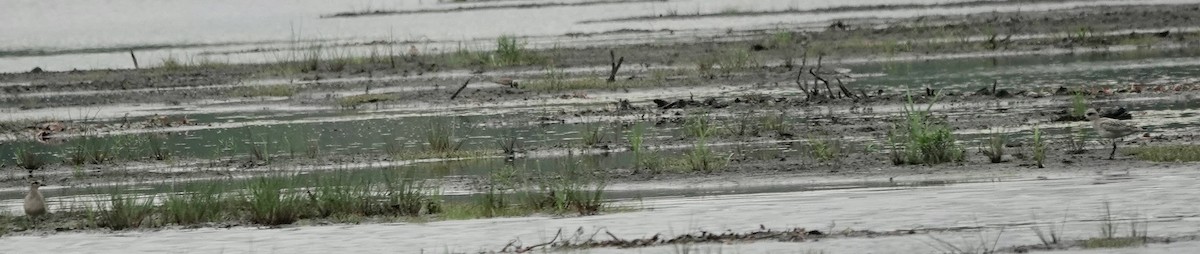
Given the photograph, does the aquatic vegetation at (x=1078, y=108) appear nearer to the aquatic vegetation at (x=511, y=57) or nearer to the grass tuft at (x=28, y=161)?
the grass tuft at (x=28, y=161)

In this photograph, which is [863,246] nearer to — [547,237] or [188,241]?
[547,237]

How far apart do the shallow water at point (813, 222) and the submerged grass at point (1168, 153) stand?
0.89 meters

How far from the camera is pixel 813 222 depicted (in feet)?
37.1

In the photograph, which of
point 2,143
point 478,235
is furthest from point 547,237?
point 2,143

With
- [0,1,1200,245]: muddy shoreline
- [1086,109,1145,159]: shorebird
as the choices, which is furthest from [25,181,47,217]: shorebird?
[1086,109,1145,159]: shorebird

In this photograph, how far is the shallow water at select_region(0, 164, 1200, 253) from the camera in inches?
411

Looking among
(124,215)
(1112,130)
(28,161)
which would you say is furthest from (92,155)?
(1112,130)

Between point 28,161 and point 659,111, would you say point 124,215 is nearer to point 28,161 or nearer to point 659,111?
point 28,161

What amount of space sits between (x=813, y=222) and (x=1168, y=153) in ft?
13.4

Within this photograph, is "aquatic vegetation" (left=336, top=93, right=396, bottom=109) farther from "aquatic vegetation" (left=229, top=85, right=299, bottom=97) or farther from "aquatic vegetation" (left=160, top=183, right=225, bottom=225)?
"aquatic vegetation" (left=160, top=183, right=225, bottom=225)

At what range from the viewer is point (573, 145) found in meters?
17.6

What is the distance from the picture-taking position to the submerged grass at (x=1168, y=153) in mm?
14001

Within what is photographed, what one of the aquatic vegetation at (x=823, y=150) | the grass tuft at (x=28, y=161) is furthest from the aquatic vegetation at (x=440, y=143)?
the grass tuft at (x=28, y=161)

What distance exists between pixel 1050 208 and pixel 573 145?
6777mm
